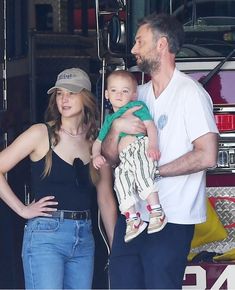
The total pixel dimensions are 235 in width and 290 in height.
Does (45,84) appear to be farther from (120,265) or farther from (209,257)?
(120,265)

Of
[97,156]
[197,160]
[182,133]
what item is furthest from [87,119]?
[197,160]

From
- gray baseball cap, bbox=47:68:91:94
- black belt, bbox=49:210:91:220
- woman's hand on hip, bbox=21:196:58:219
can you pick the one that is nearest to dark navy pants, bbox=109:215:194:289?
black belt, bbox=49:210:91:220

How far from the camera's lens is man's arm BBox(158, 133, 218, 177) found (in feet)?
15.3

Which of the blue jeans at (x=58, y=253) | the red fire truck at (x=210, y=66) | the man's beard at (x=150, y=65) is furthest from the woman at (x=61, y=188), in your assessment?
the red fire truck at (x=210, y=66)

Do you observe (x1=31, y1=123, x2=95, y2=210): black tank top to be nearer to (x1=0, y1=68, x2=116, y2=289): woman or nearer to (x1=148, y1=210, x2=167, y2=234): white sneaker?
(x1=0, y1=68, x2=116, y2=289): woman

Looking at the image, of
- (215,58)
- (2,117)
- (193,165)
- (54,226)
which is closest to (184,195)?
(193,165)

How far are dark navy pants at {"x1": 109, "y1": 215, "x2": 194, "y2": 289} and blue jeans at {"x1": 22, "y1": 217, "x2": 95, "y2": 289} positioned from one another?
24cm

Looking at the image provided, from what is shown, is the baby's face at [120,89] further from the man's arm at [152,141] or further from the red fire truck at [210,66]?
the red fire truck at [210,66]

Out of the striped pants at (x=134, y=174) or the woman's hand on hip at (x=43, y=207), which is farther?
the woman's hand on hip at (x=43, y=207)

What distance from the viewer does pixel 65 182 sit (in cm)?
503

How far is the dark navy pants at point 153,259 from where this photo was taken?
4695mm

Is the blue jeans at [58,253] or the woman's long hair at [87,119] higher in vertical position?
the woman's long hair at [87,119]

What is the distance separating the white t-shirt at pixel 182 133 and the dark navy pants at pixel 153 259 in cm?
8

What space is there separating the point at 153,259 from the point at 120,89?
2.59 ft
